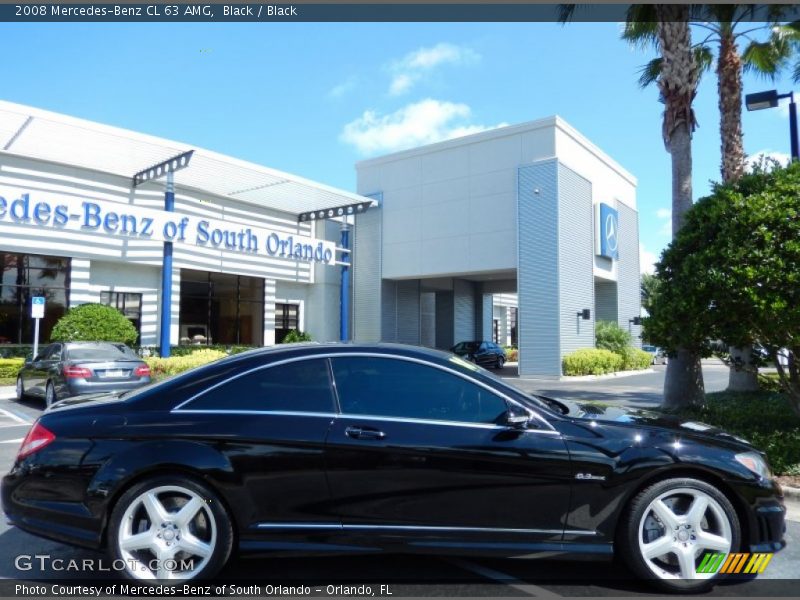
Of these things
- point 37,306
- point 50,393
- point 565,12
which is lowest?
point 50,393

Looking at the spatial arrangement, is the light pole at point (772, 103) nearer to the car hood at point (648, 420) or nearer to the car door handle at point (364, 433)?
the car hood at point (648, 420)

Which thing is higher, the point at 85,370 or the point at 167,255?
the point at 167,255

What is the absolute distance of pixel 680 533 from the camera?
138 inches

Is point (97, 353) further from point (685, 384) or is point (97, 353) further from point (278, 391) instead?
point (685, 384)

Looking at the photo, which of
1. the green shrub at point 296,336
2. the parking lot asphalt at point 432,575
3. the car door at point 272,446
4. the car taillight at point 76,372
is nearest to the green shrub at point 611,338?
the green shrub at point 296,336

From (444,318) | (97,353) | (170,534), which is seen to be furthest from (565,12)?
(444,318)

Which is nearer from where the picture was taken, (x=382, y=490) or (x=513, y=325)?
(x=382, y=490)

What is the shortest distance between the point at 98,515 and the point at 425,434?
1998 millimetres

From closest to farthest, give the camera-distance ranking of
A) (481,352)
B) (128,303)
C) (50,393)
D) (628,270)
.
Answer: (50,393) < (128,303) < (481,352) < (628,270)

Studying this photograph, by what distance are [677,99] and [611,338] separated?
17135 millimetres

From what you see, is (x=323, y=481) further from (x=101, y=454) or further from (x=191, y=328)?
(x=191, y=328)

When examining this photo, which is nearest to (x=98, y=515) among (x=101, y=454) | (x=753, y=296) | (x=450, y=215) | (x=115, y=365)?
(x=101, y=454)

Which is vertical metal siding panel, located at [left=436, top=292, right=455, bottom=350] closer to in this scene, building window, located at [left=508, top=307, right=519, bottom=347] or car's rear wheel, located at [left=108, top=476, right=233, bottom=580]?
building window, located at [left=508, top=307, right=519, bottom=347]

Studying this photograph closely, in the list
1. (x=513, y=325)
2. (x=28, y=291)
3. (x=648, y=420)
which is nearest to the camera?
(x=648, y=420)
